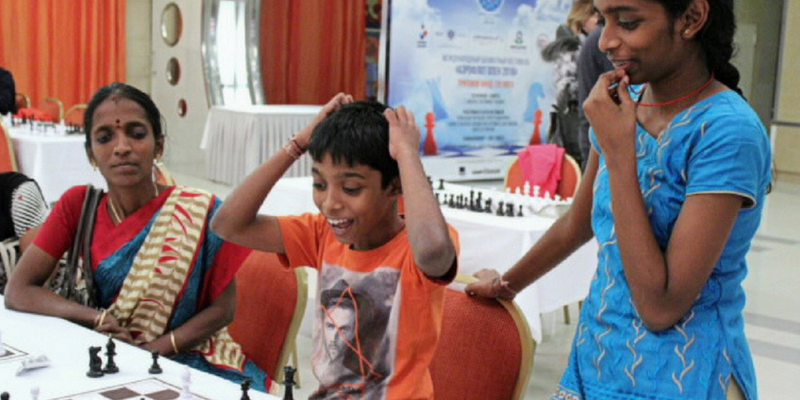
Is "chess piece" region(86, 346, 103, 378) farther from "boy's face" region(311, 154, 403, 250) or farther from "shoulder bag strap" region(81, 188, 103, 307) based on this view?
"shoulder bag strap" region(81, 188, 103, 307)

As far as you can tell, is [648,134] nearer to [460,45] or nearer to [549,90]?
[460,45]

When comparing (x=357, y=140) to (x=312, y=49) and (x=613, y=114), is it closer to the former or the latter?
(x=613, y=114)

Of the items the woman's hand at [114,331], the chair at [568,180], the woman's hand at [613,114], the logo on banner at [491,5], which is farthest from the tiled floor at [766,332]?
the logo on banner at [491,5]

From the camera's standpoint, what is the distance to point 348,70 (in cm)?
1201

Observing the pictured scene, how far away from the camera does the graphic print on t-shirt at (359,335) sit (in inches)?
63.3

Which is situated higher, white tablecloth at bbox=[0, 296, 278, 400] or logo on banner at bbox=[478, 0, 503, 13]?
logo on banner at bbox=[478, 0, 503, 13]

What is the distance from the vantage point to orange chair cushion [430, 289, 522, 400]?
1.77 meters

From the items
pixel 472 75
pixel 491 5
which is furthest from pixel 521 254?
pixel 491 5

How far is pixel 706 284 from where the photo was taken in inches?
51.0

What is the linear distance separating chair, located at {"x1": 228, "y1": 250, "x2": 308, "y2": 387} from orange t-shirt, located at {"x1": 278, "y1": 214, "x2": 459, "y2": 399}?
0.63 meters

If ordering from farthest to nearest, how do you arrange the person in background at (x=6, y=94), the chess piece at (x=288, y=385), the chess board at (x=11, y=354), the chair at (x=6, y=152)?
the person in background at (x=6, y=94), the chair at (x=6, y=152), the chess board at (x=11, y=354), the chess piece at (x=288, y=385)

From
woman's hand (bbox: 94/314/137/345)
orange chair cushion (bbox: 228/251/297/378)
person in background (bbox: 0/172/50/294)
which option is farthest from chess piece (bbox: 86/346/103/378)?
person in background (bbox: 0/172/50/294)

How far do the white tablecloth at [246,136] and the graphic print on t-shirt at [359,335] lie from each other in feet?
23.2

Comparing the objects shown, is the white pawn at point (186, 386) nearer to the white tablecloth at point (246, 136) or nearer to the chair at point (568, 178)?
the chair at point (568, 178)
